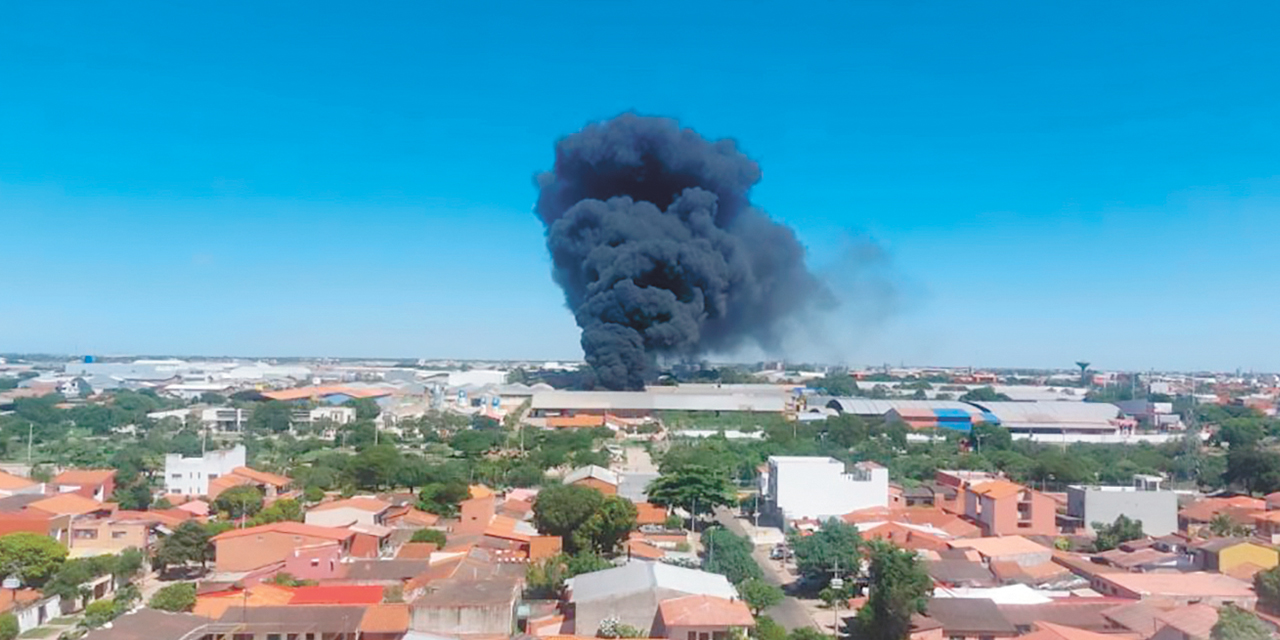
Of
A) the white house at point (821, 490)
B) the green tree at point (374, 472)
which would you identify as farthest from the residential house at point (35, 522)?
the white house at point (821, 490)

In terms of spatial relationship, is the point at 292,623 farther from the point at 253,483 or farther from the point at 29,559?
the point at 253,483

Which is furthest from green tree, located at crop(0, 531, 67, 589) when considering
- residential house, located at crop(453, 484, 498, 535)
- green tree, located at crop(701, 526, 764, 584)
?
green tree, located at crop(701, 526, 764, 584)

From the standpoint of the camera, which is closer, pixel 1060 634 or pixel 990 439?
pixel 1060 634

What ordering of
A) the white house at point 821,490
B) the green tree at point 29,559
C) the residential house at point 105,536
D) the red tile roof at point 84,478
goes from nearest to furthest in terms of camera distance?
the green tree at point 29,559 < the residential house at point 105,536 < the white house at point 821,490 < the red tile roof at point 84,478

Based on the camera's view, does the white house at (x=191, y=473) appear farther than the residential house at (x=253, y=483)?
Yes

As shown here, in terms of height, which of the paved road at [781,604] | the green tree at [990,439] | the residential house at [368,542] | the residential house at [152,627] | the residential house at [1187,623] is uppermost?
the green tree at [990,439]

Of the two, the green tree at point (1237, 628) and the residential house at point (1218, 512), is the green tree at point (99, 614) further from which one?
the residential house at point (1218, 512)

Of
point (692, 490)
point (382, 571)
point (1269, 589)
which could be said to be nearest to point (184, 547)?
point (382, 571)
